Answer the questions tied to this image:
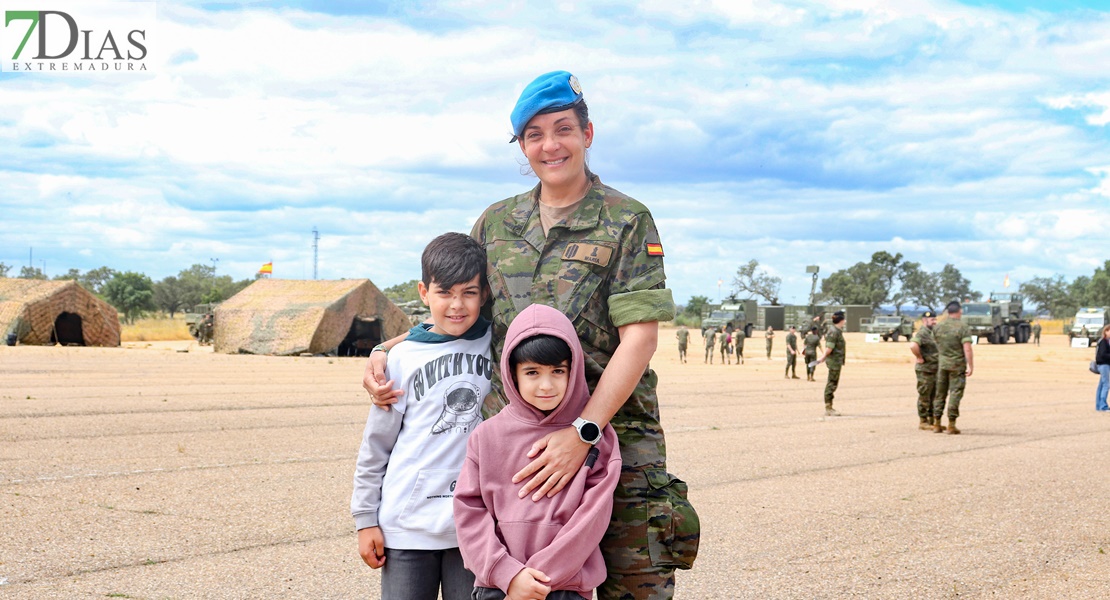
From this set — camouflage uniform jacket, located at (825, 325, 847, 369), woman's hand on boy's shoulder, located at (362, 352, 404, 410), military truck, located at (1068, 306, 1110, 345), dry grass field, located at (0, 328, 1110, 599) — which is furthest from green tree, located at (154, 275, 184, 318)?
woman's hand on boy's shoulder, located at (362, 352, 404, 410)

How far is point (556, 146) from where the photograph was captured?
294 cm

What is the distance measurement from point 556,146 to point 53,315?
29344 millimetres

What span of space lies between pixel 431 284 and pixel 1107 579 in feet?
16.4

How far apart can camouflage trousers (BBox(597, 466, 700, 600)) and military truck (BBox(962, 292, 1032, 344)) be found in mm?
51579

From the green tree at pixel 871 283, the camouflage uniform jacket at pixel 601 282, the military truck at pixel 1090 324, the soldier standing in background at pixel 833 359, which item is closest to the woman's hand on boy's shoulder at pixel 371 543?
the camouflage uniform jacket at pixel 601 282

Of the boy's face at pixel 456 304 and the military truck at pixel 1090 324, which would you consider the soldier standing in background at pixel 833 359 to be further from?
the military truck at pixel 1090 324

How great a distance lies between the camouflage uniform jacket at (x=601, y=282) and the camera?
288 cm

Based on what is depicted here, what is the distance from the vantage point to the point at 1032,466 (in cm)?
1041

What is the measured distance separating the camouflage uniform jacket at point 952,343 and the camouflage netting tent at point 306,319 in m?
18.5

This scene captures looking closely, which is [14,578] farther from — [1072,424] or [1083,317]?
[1083,317]

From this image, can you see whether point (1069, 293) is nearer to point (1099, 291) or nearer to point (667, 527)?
point (1099, 291)

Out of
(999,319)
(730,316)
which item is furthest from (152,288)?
(999,319)

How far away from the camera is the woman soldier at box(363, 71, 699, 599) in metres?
2.81

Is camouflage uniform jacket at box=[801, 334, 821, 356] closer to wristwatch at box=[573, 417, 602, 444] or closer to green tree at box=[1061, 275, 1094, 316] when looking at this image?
wristwatch at box=[573, 417, 602, 444]
